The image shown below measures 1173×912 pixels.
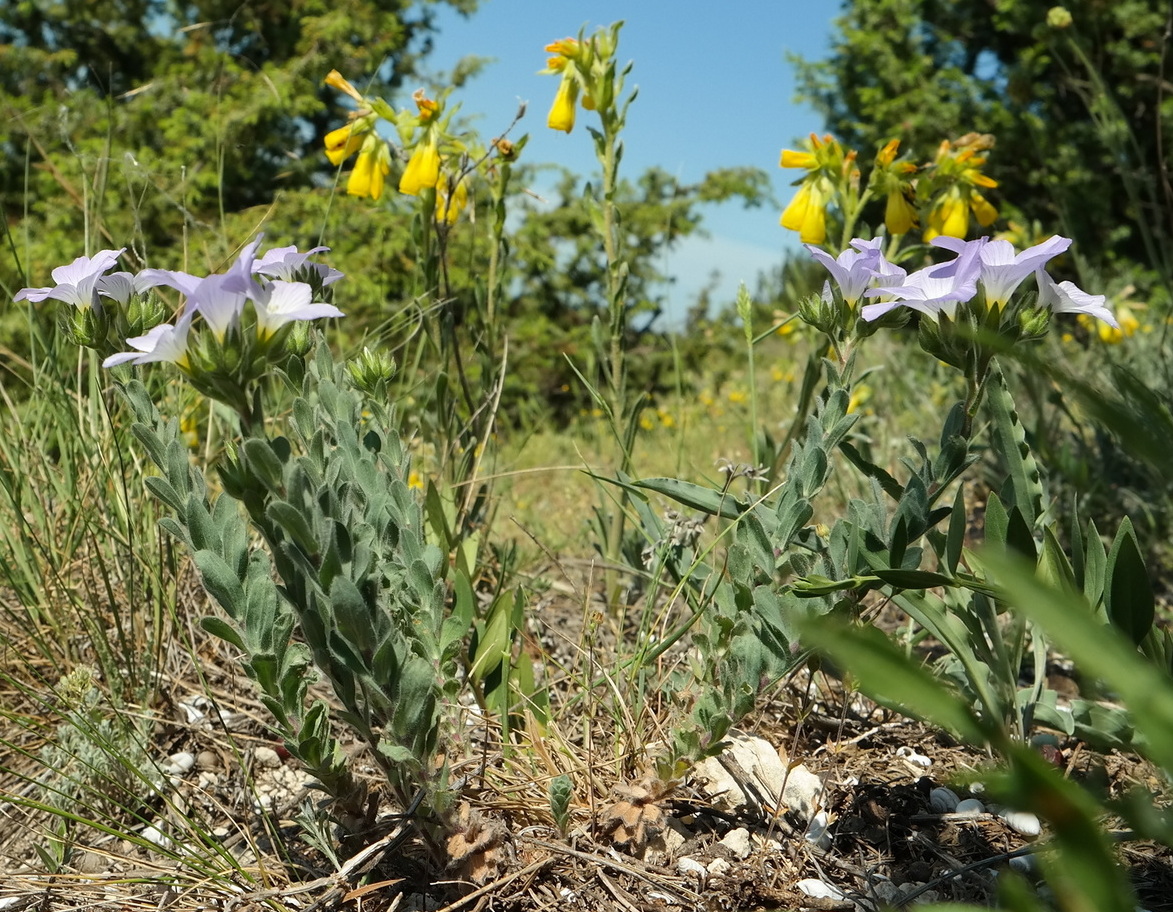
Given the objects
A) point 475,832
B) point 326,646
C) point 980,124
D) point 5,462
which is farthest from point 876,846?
point 980,124

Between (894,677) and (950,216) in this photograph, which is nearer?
(894,677)

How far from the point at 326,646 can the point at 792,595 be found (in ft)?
1.94

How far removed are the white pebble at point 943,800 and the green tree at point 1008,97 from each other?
658 centimetres

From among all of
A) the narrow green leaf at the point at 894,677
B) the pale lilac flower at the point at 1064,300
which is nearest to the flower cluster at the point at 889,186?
the pale lilac flower at the point at 1064,300

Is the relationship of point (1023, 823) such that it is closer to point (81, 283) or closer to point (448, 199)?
point (81, 283)

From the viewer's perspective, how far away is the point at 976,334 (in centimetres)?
56

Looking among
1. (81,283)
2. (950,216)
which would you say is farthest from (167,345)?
(950,216)

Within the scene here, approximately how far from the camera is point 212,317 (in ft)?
3.20

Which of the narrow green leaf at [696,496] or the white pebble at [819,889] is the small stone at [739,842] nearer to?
the white pebble at [819,889]

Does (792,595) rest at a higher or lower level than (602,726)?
higher

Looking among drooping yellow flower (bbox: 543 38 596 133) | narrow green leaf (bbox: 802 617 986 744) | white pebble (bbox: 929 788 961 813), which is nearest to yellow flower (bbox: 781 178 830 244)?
drooping yellow flower (bbox: 543 38 596 133)

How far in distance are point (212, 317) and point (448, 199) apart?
1.27m

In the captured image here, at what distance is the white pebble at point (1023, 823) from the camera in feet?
4.78

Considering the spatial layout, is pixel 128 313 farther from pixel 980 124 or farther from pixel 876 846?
pixel 980 124
